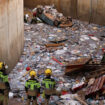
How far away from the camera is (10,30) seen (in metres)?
7.81

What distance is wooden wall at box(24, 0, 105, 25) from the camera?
43.8 ft

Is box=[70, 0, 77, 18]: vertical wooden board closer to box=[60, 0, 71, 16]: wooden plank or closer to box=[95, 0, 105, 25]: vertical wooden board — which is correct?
box=[60, 0, 71, 16]: wooden plank

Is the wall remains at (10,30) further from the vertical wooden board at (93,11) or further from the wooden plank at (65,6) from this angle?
the wooden plank at (65,6)

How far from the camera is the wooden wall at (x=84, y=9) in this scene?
13.4m

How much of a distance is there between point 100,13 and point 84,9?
993 mm

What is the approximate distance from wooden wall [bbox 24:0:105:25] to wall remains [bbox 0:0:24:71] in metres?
5.93

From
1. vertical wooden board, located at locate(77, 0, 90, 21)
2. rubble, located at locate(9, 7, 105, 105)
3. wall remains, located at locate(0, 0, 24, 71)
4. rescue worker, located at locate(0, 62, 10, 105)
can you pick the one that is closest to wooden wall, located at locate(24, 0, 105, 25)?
vertical wooden board, located at locate(77, 0, 90, 21)

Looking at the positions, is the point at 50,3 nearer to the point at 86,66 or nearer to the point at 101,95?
the point at 86,66

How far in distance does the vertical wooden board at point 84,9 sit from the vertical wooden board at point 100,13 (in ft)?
1.98

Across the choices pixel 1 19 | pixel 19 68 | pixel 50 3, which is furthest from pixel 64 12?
pixel 1 19

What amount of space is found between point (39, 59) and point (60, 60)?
2.67 ft

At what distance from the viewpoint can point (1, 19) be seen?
7.15 m

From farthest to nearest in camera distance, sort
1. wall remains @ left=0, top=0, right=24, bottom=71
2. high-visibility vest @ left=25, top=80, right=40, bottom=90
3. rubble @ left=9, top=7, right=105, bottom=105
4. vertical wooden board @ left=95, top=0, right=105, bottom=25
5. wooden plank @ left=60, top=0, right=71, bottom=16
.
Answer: wooden plank @ left=60, top=0, right=71, bottom=16 → vertical wooden board @ left=95, top=0, right=105, bottom=25 → rubble @ left=9, top=7, right=105, bottom=105 → wall remains @ left=0, top=0, right=24, bottom=71 → high-visibility vest @ left=25, top=80, right=40, bottom=90

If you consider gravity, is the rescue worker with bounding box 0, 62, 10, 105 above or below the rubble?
above
